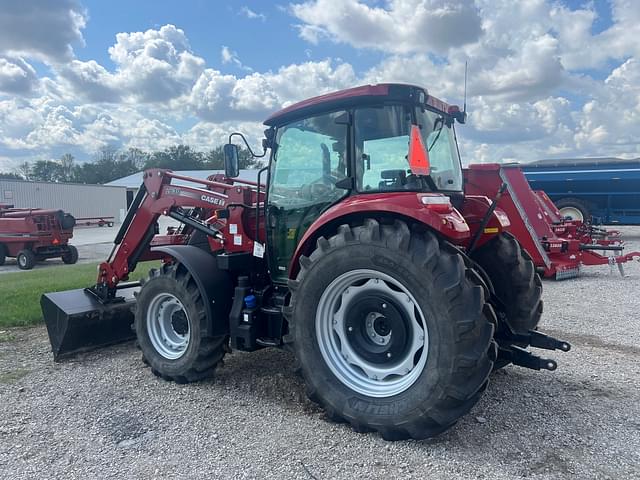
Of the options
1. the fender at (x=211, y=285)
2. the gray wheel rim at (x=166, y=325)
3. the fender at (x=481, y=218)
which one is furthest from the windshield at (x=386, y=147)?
the gray wheel rim at (x=166, y=325)

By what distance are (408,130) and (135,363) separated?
367 cm

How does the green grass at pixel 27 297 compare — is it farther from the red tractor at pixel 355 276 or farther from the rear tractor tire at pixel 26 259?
the rear tractor tire at pixel 26 259

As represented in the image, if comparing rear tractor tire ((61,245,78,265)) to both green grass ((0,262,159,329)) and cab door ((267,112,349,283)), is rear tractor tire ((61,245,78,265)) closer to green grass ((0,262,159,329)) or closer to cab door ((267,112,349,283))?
green grass ((0,262,159,329))

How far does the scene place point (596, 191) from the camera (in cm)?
1730

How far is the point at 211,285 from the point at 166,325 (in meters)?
0.86

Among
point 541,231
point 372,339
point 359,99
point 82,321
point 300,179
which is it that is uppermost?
point 359,99

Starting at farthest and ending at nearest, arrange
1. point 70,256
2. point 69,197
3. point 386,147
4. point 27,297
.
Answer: point 69,197
point 70,256
point 27,297
point 386,147

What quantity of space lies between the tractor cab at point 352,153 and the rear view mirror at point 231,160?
33 centimetres

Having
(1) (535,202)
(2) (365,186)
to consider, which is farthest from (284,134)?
(1) (535,202)

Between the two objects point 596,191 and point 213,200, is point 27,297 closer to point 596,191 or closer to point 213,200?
point 213,200

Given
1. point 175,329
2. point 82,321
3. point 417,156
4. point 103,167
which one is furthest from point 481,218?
point 103,167

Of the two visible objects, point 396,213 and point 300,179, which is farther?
point 300,179

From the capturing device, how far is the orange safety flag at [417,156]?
12.1 ft

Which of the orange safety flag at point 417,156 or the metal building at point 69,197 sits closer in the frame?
the orange safety flag at point 417,156
